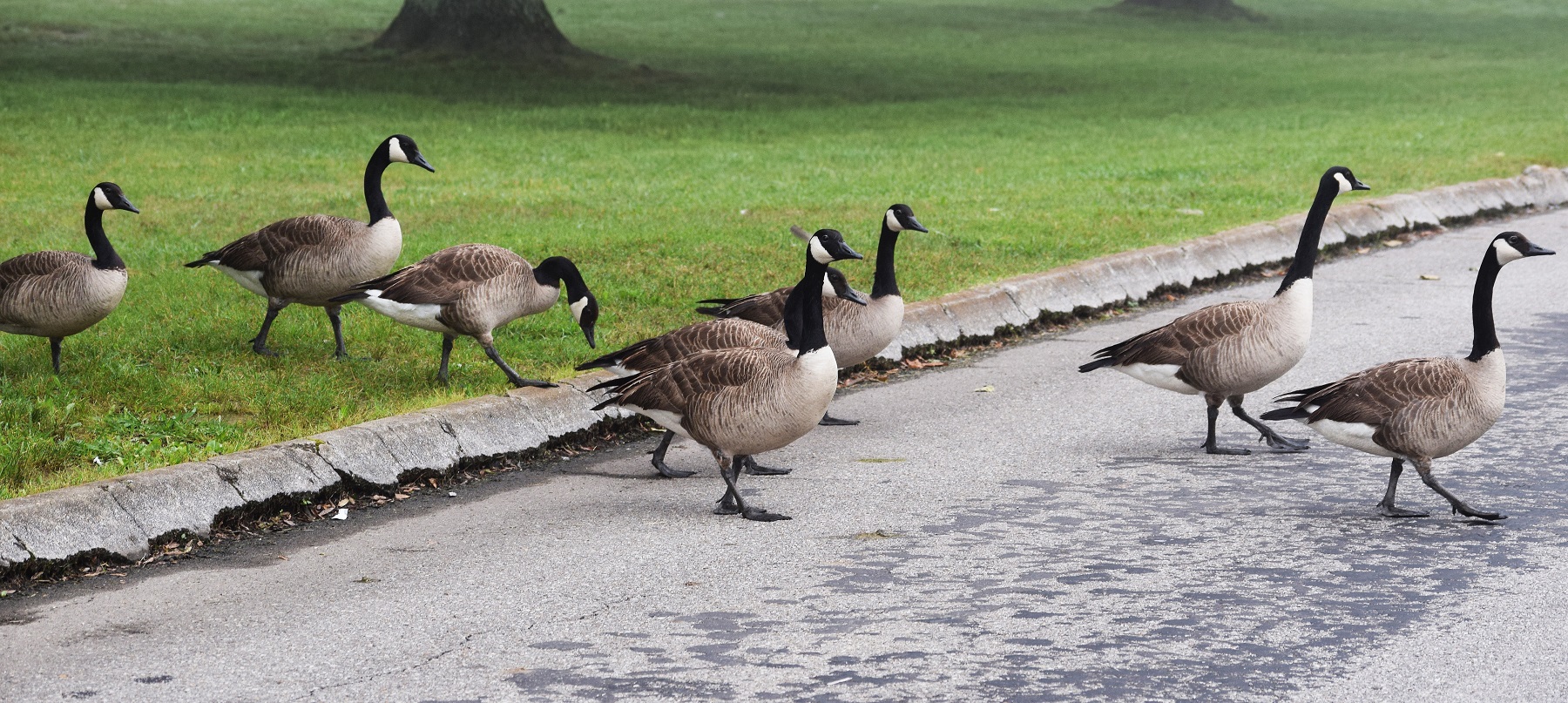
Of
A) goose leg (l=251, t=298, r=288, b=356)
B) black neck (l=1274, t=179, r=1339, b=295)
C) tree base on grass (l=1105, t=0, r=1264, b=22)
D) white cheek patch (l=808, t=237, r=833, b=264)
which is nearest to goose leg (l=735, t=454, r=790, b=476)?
white cheek patch (l=808, t=237, r=833, b=264)

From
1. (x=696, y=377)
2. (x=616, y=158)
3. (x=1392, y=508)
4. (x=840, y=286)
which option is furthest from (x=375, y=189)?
(x=616, y=158)

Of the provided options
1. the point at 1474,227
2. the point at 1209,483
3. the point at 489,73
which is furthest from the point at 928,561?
the point at 489,73

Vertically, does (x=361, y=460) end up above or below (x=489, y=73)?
below

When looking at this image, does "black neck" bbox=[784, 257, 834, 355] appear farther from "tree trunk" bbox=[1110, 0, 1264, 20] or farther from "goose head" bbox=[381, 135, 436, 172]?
"tree trunk" bbox=[1110, 0, 1264, 20]

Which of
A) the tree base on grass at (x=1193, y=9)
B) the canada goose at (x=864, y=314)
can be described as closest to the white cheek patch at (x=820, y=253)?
the canada goose at (x=864, y=314)

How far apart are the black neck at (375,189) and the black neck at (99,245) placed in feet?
4.53

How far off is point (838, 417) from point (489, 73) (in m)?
19.4

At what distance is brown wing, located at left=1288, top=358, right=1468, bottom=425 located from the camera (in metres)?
6.28

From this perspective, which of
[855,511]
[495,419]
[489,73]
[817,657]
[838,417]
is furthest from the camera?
[489,73]

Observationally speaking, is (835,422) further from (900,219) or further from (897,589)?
(897,589)

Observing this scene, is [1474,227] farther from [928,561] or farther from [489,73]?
[489,73]

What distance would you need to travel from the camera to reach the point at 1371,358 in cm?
926

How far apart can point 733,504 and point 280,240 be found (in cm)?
362

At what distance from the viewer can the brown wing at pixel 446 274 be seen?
8039 mm
